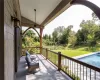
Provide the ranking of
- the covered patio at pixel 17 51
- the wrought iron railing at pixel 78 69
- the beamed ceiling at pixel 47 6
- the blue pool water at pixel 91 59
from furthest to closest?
the blue pool water at pixel 91 59 < the beamed ceiling at pixel 47 6 < the wrought iron railing at pixel 78 69 < the covered patio at pixel 17 51

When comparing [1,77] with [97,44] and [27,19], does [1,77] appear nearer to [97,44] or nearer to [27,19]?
[27,19]

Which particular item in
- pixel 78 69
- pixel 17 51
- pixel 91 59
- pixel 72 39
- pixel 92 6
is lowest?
pixel 91 59

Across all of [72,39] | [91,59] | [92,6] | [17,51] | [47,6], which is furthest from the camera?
[72,39]

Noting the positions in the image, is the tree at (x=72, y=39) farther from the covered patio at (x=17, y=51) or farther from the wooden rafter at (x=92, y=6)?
the wooden rafter at (x=92, y=6)

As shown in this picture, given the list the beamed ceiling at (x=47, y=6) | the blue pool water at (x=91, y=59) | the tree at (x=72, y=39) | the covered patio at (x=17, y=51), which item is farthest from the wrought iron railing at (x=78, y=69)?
the tree at (x=72, y=39)

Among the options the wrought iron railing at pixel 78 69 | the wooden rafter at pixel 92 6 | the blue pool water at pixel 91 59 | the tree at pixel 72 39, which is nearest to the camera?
the wooden rafter at pixel 92 6

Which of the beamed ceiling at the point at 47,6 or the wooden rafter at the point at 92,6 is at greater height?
the beamed ceiling at the point at 47,6

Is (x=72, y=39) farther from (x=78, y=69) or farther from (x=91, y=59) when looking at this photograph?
(x=78, y=69)

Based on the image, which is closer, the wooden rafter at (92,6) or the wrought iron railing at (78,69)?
the wooden rafter at (92,6)

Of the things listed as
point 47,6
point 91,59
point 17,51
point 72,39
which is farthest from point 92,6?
point 72,39

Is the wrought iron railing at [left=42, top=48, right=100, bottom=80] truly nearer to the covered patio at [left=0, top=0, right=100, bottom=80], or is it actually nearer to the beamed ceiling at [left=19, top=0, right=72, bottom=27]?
the covered patio at [left=0, top=0, right=100, bottom=80]

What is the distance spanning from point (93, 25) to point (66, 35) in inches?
218

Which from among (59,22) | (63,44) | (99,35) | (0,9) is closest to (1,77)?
(0,9)

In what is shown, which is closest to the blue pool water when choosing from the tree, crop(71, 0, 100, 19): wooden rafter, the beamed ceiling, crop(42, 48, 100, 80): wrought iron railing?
crop(42, 48, 100, 80): wrought iron railing
